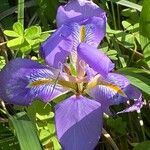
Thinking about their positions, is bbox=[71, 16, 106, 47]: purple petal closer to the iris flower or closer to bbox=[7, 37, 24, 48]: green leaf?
the iris flower

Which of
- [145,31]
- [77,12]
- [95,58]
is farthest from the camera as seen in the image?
[145,31]

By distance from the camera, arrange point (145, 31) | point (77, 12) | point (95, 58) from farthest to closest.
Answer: point (145, 31)
point (77, 12)
point (95, 58)

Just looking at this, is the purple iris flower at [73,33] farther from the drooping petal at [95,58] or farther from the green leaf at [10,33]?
the green leaf at [10,33]

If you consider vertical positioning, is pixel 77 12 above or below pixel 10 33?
above

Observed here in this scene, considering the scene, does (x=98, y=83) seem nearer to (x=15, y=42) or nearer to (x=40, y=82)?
(x=40, y=82)

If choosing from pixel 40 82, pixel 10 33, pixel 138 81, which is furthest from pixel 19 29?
pixel 138 81

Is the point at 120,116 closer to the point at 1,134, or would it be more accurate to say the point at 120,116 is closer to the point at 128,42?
the point at 128,42

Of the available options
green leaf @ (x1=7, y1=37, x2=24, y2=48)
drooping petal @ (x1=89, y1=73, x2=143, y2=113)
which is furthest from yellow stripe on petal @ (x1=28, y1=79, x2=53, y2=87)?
green leaf @ (x1=7, y1=37, x2=24, y2=48)
